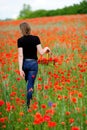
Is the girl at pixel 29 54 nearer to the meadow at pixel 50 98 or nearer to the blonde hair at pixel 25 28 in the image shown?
the blonde hair at pixel 25 28

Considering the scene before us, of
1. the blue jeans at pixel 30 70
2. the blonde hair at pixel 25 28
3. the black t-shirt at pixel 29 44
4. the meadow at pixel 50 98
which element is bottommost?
the meadow at pixel 50 98

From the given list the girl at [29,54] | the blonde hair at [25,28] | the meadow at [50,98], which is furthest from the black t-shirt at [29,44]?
the meadow at [50,98]

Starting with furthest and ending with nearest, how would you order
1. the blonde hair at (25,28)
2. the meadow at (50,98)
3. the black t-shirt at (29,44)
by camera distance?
1. the black t-shirt at (29,44)
2. the blonde hair at (25,28)
3. the meadow at (50,98)

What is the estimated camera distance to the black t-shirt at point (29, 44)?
615cm

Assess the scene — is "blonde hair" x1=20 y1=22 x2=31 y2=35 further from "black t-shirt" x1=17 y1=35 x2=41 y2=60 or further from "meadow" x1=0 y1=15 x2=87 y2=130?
"meadow" x1=0 y1=15 x2=87 y2=130

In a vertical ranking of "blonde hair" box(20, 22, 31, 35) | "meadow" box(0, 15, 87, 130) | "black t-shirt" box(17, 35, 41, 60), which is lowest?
"meadow" box(0, 15, 87, 130)

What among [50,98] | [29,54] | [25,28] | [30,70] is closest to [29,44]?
[29,54]

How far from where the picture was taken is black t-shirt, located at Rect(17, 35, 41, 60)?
20.2 ft

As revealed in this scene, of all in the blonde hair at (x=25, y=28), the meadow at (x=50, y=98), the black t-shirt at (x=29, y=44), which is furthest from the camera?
the black t-shirt at (x=29, y=44)

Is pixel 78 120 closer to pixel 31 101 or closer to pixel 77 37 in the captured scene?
pixel 31 101

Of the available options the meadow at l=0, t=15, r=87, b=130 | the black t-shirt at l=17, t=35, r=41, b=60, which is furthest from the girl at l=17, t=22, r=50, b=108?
the meadow at l=0, t=15, r=87, b=130

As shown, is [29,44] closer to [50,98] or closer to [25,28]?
[25,28]

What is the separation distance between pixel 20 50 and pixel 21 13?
79255mm

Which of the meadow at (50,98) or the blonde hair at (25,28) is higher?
the blonde hair at (25,28)
